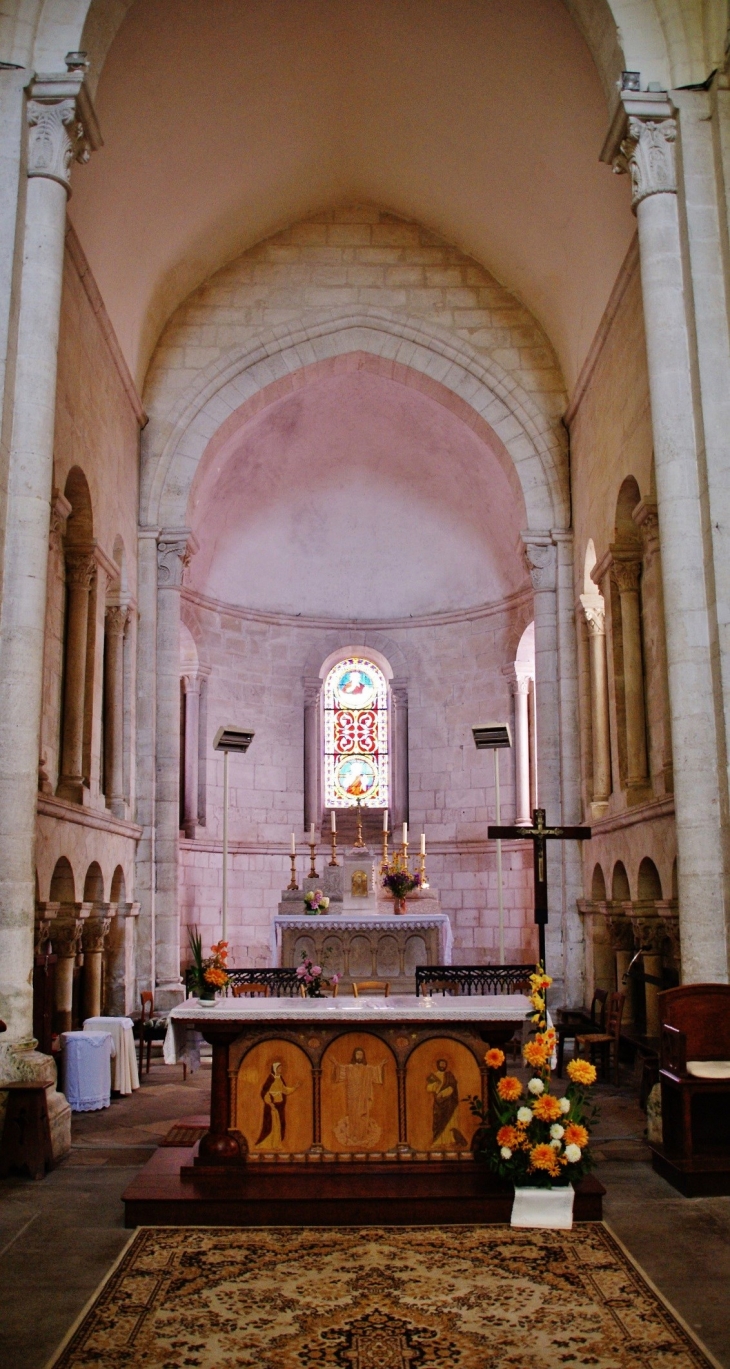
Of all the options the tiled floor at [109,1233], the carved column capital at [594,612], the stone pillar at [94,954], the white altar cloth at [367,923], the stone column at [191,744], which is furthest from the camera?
the stone column at [191,744]

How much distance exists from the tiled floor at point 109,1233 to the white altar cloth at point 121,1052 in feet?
4.53

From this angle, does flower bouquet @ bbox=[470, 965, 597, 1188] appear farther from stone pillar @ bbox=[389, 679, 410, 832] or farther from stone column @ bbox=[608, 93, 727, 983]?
stone pillar @ bbox=[389, 679, 410, 832]

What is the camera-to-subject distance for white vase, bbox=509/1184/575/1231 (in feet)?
19.5

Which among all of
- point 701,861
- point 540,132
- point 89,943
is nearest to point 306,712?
point 89,943

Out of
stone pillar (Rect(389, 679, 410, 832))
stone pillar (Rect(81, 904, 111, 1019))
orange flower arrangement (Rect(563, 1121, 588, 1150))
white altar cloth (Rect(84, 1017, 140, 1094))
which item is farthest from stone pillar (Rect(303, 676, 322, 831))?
orange flower arrangement (Rect(563, 1121, 588, 1150))

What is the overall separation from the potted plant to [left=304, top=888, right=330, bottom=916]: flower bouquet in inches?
325

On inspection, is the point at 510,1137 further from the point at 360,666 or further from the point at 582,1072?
the point at 360,666

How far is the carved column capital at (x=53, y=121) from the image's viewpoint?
8375 mm

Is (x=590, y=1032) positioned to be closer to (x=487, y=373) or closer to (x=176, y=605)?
(x=176, y=605)

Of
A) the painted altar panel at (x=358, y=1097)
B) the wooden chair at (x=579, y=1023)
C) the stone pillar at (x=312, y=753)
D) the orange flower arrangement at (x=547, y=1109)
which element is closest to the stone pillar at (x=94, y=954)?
the wooden chair at (x=579, y=1023)

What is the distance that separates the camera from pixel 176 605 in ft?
47.4

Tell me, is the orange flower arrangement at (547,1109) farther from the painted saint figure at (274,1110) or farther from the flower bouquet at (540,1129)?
the painted saint figure at (274,1110)

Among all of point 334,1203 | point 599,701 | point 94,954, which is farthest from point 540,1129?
point 599,701

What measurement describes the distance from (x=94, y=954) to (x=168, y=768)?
2.81 m
